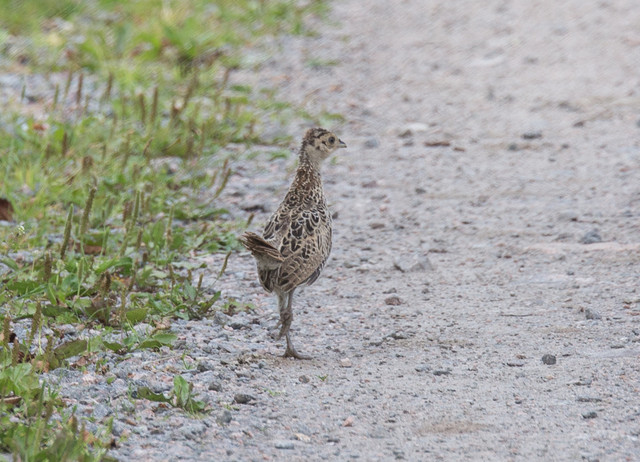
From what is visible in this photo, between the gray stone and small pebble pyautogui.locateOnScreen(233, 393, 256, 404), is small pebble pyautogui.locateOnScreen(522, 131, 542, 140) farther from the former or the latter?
the gray stone

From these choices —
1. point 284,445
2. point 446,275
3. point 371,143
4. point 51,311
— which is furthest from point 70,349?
point 371,143

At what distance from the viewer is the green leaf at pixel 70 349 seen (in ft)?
16.5

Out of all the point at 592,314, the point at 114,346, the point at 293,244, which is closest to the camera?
the point at 114,346

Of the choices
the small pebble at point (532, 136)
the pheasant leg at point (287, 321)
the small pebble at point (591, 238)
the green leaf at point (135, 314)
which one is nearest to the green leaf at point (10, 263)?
the green leaf at point (135, 314)

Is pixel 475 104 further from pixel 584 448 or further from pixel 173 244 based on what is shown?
pixel 584 448

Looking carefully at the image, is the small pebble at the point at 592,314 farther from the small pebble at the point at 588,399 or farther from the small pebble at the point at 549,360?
the small pebble at the point at 588,399

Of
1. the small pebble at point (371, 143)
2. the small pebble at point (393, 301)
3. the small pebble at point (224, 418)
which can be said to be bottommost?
the small pebble at point (224, 418)

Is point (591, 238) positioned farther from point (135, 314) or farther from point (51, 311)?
point (51, 311)

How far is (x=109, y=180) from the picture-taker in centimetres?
788

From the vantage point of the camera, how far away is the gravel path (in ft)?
15.1

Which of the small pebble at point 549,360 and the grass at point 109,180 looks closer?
the grass at point 109,180

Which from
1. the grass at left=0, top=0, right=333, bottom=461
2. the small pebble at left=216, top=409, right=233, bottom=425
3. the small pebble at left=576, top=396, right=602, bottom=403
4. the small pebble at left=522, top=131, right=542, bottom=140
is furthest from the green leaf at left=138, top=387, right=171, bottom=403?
the small pebble at left=522, top=131, right=542, bottom=140

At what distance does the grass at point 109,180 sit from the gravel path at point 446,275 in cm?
25

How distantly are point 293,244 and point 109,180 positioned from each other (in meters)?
2.60
